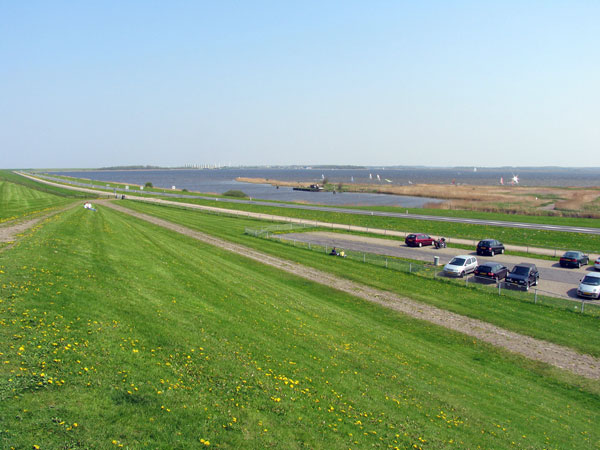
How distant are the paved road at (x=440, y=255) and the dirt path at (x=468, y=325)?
9.24 meters

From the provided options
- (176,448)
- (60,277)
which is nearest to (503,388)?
(176,448)

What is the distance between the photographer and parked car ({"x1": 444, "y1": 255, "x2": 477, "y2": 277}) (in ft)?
116

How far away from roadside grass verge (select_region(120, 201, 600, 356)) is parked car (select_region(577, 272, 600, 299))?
2791 mm

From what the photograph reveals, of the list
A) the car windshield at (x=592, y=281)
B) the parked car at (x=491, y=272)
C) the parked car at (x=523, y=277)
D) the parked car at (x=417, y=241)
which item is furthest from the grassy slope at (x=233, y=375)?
the parked car at (x=417, y=241)

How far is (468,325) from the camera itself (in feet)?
79.8

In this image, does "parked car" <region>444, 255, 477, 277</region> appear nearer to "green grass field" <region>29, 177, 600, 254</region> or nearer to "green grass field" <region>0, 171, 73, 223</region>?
"green grass field" <region>29, 177, 600, 254</region>

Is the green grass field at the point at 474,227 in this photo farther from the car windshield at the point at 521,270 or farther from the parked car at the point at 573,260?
the car windshield at the point at 521,270

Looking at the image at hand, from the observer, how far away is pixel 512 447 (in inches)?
474

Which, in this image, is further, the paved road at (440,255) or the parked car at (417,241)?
the parked car at (417,241)

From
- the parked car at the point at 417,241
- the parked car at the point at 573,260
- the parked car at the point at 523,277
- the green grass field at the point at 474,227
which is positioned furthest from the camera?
the green grass field at the point at 474,227

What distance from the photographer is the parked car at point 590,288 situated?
95.8 feet

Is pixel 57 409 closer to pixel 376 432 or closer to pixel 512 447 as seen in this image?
pixel 376 432

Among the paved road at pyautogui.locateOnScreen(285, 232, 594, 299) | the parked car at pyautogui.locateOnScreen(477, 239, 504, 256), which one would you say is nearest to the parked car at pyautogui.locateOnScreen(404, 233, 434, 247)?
the paved road at pyautogui.locateOnScreen(285, 232, 594, 299)

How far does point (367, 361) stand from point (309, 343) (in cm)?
247
